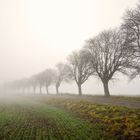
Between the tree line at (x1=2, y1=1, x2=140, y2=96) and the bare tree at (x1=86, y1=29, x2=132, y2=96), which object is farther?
the bare tree at (x1=86, y1=29, x2=132, y2=96)

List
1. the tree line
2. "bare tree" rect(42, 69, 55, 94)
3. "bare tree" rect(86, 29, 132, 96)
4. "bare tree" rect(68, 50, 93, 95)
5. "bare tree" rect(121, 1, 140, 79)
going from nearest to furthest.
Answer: "bare tree" rect(121, 1, 140, 79)
the tree line
"bare tree" rect(86, 29, 132, 96)
"bare tree" rect(68, 50, 93, 95)
"bare tree" rect(42, 69, 55, 94)

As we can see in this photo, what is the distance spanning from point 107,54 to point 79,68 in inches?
672

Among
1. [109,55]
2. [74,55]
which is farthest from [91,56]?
[74,55]

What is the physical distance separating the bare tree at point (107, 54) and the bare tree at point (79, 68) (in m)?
5.61

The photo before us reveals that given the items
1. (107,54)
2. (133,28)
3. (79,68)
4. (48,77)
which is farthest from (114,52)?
(48,77)

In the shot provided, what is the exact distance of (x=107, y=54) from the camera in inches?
1790

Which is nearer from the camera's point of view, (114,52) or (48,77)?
(114,52)

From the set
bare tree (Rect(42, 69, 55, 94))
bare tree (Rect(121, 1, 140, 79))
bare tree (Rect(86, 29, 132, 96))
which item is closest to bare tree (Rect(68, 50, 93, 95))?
bare tree (Rect(86, 29, 132, 96))

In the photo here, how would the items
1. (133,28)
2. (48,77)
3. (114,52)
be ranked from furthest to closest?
(48,77) → (114,52) → (133,28)

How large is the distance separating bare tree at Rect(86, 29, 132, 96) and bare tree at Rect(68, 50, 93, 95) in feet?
18.4

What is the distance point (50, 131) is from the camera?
56.3 ft

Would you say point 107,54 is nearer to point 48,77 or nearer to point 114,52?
point 114,52

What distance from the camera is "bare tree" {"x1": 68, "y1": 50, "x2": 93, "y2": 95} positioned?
56875 mm

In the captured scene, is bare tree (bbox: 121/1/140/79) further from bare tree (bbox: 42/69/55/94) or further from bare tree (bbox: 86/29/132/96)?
bare tree (bbox: 42/69/55/94)
